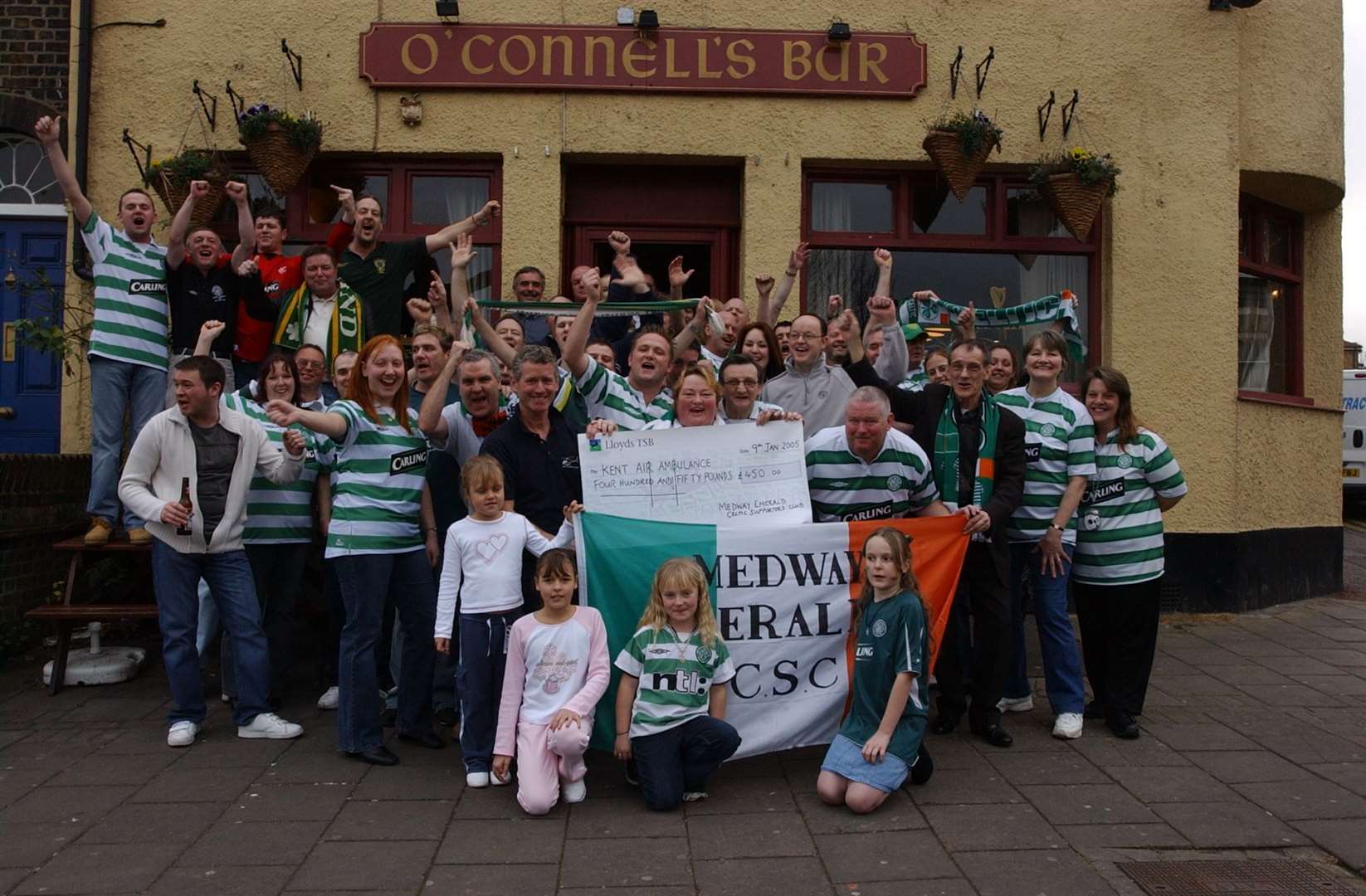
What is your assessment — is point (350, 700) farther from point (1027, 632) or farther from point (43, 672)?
point (1027, 632)

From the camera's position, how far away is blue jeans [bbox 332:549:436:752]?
16.5 feet

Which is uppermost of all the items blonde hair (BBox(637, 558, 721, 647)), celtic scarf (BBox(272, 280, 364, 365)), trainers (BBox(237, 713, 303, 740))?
celtic scarf (BBox(272, 280, 364, 365))

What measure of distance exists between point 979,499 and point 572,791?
2.45 meters

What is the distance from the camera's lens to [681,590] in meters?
4.50

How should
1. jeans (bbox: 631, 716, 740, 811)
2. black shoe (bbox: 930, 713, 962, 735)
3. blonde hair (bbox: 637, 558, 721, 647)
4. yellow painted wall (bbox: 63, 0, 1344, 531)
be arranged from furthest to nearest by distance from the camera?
1. yellow painted wall (bbox: 63, 0, 1344, 531)
2. black shoe (bbox: 930, 713, 962, 735)
3. blonde hair (bbox: 637, 558, 721, 647)
4. jeans (bbox: 631, 716, 740, 811)

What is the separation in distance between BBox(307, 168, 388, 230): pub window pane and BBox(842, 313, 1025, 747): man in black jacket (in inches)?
203

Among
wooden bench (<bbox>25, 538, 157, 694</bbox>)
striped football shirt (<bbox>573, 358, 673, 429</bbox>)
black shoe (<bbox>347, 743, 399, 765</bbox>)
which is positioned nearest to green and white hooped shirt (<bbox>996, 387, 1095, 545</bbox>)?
striped football shirt (<bbox>573, 358, 673, 429</bbox>)

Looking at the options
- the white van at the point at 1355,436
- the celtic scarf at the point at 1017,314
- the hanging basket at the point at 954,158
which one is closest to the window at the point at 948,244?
the celtic scarf at the point at 1017,314

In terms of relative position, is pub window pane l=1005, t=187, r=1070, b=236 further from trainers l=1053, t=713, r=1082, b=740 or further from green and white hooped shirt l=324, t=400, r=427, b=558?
green and white hooped shirt l=324, t=400, r=427, b=558

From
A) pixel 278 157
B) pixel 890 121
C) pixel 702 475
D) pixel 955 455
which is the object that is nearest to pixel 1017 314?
pixel 890 121

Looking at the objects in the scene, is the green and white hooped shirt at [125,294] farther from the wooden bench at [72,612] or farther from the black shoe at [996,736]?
the black shoe at [996,736]

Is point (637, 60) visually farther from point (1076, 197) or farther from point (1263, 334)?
point (1263, 334)

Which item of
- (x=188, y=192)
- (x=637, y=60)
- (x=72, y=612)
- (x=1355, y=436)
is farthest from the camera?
(x=1355, y=436)

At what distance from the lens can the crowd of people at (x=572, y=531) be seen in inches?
179
